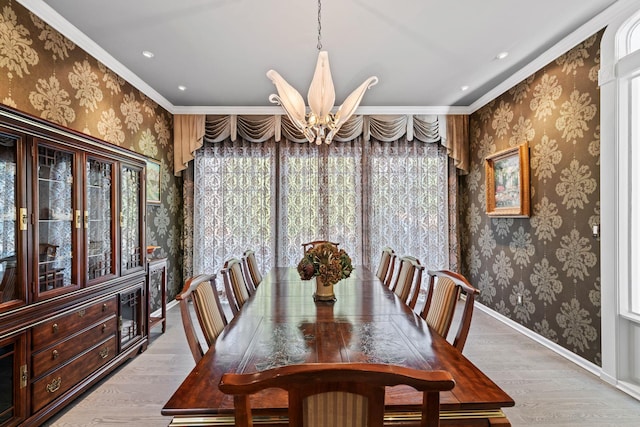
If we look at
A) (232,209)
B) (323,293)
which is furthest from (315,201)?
(323,293)

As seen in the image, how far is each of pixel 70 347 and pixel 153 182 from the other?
2.34m

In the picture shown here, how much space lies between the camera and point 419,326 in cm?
171

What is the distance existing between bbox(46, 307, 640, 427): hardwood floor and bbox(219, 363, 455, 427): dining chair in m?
1.86

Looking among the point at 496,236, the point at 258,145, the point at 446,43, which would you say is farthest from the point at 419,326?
the point at 258,145

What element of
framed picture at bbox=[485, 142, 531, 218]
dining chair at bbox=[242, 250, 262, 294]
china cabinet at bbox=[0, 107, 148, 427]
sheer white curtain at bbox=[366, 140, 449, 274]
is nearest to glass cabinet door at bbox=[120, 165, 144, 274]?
china cabinet at bbox=[0, 107, 148, 427]

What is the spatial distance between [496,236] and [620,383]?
6.33ft

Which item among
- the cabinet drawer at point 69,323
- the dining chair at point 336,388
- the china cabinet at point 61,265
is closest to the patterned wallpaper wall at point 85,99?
the china cabinet at point 61,265

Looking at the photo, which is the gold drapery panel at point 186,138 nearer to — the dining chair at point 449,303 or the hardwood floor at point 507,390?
the hardwood floor at point 507,390

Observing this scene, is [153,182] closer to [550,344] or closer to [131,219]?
[131,219]

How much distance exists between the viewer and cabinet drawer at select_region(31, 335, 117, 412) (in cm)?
197

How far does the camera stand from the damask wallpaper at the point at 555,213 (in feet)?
8.94

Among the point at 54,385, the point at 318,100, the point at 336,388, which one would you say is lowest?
the point at 54,385

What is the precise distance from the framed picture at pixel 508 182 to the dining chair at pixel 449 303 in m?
2.16

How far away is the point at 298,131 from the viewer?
4719 mm
